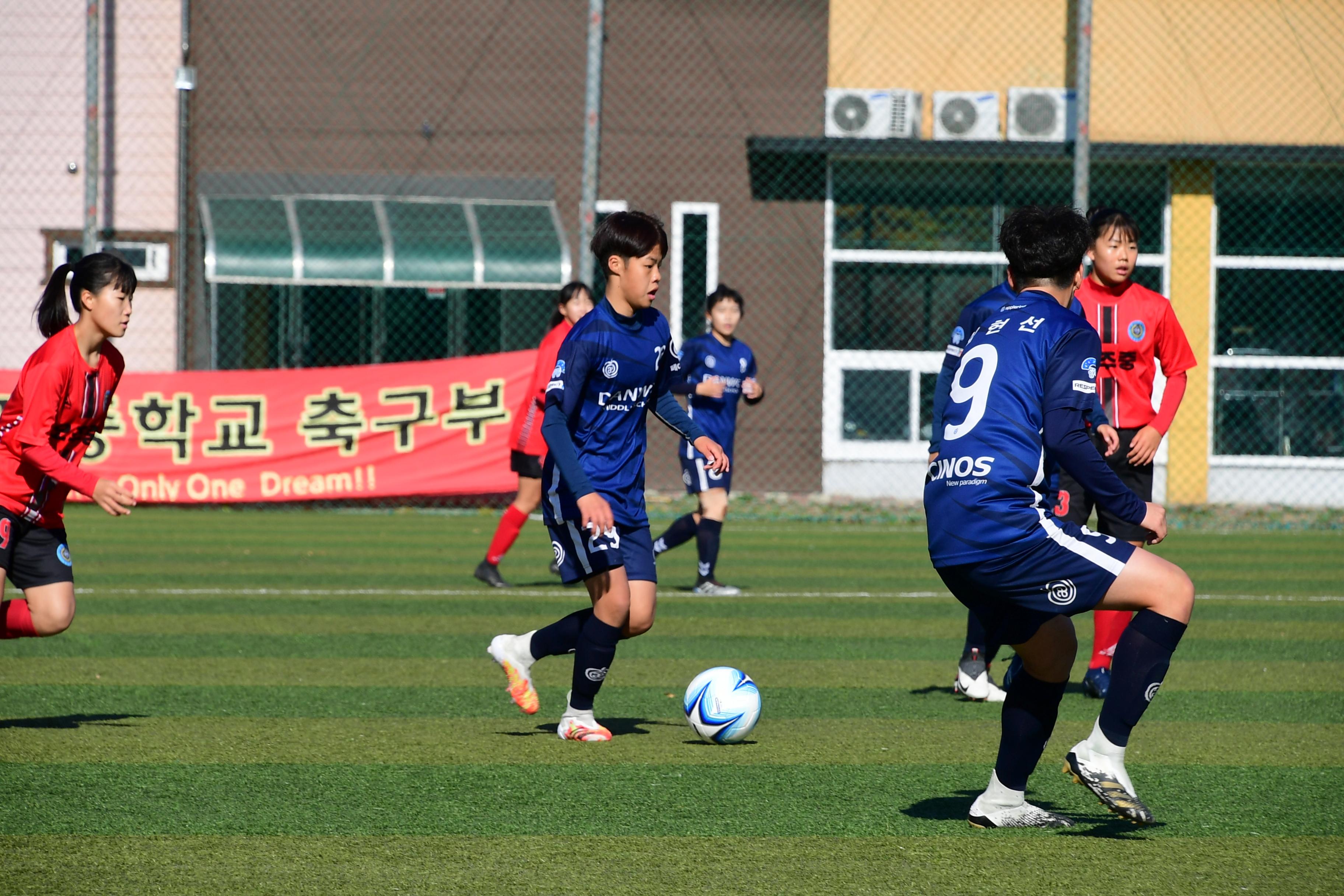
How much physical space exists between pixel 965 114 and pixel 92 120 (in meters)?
10.8

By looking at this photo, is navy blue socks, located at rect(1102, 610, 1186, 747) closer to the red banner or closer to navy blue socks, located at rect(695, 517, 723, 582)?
navy blue socks, located at rect(695, 517, 723, 582)

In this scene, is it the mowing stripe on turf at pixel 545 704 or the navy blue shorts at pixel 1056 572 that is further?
the mowing stripe on turf at pixel 545 704

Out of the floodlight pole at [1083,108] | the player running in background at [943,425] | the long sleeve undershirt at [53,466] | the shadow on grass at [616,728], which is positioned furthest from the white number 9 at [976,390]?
the floodlight pole at [1083,108]

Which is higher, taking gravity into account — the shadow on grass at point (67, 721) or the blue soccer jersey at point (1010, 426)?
the blue soccer jersey at point (1010, 426)

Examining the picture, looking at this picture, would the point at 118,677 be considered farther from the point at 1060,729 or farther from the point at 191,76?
the point at 191,76

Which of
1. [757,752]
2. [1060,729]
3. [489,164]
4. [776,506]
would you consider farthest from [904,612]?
[489,164]

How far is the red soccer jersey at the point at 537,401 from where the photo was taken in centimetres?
1109

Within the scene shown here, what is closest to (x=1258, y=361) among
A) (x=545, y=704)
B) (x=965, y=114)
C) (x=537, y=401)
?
(x=965, y=114)

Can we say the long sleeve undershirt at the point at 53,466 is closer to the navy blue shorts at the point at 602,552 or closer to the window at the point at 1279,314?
the navy blue shorts at the point at 602,552

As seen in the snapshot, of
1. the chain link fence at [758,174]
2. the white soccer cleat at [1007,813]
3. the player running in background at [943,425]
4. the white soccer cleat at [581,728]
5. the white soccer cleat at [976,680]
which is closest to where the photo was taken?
the white soccer cleat at [1007,813]

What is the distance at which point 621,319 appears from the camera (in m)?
6.11

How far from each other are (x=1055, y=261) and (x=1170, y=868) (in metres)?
1.77

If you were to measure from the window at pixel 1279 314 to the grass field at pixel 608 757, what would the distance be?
1001 centimetres

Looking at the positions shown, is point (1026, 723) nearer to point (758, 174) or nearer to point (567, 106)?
point (758, 174)
